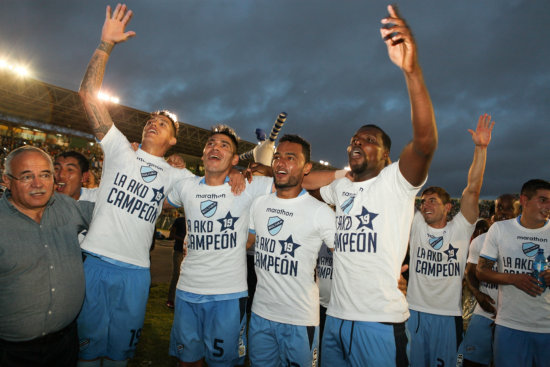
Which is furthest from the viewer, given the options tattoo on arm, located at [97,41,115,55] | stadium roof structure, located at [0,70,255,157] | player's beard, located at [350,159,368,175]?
stadium roof structure, located at [0,70,255,157]

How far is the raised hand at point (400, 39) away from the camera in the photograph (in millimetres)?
2006

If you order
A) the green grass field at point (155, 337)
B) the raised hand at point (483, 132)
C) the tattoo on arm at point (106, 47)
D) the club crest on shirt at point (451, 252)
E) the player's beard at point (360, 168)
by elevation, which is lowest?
the green grass field at point (155, 337)

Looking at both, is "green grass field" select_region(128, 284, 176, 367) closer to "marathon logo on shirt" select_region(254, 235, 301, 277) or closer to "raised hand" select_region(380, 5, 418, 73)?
"marathon logo on shirt" select_region(254, 235, 301, 277)

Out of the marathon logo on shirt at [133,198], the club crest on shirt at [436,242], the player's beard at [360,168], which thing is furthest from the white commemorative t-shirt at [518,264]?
the marathon logo on shirt at [133,198]

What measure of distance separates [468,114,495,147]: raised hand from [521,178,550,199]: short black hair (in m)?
0.98

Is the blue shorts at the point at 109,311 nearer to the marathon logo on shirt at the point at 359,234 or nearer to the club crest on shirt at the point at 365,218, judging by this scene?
the marathon logo on shirt at the point at 359,234

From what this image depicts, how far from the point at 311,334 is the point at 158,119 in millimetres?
2843

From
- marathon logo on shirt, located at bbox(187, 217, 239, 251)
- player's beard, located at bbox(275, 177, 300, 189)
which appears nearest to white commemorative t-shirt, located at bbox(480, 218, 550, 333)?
player's beard, located at bbox(275, 177, 300, 189)

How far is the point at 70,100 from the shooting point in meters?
19.8

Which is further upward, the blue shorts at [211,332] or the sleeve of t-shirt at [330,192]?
the sleeve of t-shirt at [330,192]

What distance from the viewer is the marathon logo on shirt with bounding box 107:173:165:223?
10.5ft

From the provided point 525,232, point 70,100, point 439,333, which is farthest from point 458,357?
point 70,100

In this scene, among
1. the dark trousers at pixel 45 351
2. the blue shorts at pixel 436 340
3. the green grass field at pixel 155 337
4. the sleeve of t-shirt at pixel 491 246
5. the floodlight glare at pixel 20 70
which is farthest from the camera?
the floodlight glare at pixel 20 70

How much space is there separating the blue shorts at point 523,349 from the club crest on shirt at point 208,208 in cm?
377
